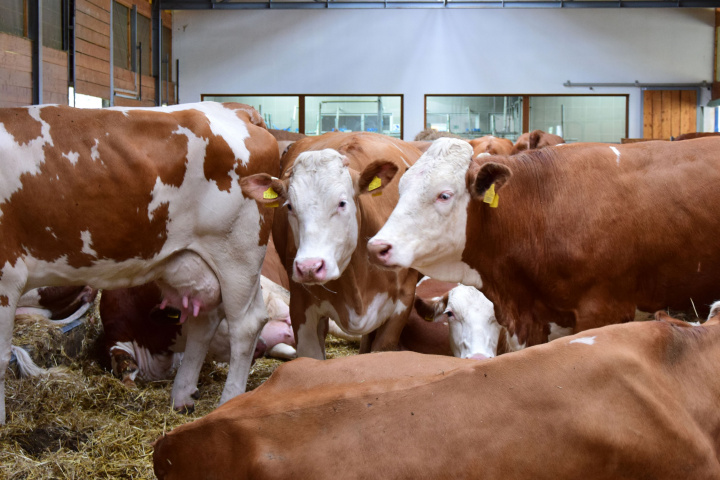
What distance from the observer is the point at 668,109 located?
17.5 meters

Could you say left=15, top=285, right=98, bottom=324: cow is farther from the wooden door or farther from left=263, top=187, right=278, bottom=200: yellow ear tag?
the wooden door

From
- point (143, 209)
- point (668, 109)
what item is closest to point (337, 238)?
point (143, 209)

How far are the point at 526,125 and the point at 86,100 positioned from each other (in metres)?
10.2

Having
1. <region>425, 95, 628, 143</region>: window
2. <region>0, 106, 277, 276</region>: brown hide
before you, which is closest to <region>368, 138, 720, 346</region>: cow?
<region>0, 106, 277, 276</region>: brown hide

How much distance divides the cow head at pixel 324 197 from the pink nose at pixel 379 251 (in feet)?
1.32

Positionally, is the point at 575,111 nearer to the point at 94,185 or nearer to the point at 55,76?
the point at 55,76

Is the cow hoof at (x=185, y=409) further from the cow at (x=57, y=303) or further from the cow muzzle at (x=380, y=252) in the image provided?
the cow muzzle at (x=380, y=252)

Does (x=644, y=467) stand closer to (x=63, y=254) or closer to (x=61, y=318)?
(x=63, y=254)

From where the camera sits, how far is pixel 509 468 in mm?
1750

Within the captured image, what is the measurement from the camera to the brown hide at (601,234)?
10.8ft

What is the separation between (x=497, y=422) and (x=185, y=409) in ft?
9.19

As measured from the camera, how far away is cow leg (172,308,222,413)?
4.30 m

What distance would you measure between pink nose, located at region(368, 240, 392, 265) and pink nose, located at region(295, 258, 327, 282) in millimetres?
357

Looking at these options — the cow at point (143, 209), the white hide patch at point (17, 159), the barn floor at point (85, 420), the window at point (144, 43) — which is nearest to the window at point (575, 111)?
the window at point (144, 43)
